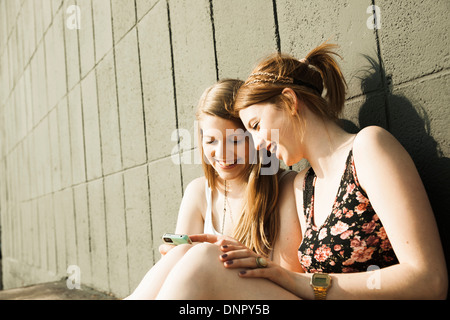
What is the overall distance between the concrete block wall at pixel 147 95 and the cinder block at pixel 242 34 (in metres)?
0.01

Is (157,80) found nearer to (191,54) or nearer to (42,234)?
(191,54)

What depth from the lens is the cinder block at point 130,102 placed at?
3996mm

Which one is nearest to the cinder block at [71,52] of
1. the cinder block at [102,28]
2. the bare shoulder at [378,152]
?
the cinder block at [102,28]

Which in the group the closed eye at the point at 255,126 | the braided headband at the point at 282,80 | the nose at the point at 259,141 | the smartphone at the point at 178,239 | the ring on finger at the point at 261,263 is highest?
the braided headband at the point at 282,80

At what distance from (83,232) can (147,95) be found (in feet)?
8.05

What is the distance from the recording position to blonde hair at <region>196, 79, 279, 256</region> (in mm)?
2150

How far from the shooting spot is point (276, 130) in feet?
5.97

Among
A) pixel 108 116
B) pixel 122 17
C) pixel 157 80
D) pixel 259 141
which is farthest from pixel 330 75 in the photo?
pixel 108 116

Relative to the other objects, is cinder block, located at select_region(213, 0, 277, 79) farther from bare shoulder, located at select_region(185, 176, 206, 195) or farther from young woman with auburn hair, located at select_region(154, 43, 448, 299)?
bare shoulder, located at select_region(185, 176, 206, 195)

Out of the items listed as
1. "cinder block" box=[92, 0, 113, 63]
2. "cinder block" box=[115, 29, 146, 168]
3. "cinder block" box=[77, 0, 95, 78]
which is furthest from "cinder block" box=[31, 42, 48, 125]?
"cinder block" box=[115, 29, 146, 168]

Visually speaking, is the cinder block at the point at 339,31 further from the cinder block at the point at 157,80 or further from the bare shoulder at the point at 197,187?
the cinder block at the point at 157,80

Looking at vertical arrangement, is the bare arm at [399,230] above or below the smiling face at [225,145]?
below

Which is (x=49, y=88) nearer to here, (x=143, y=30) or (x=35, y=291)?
(x=35, y=291)

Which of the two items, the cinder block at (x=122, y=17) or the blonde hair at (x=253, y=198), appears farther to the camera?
the cinder block at (x=122, y=17)
